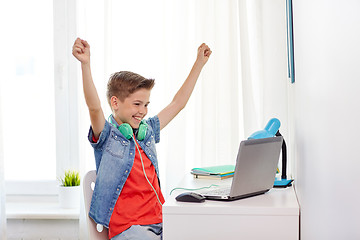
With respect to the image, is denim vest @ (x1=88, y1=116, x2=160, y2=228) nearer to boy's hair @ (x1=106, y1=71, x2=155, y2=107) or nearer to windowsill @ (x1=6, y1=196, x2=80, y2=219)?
boy's hair @ (x1=106, y1=71, x2=155, y2=107)

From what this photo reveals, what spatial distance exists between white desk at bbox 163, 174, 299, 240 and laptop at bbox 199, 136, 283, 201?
6cm

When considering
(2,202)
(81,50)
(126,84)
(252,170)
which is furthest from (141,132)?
(2,202)

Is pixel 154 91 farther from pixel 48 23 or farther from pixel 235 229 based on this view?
pixel 235 229

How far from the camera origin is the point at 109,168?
75.7 inches

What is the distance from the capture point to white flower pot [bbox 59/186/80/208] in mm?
3016

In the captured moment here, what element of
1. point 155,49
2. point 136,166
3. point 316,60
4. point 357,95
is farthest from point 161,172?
point 357,95

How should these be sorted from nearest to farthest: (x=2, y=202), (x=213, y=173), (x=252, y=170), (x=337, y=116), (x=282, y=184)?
(x=337, y=116)
(x=252, y=170)
(x=282, y=184)
(x=213, y=173)
(x=2, y=202)

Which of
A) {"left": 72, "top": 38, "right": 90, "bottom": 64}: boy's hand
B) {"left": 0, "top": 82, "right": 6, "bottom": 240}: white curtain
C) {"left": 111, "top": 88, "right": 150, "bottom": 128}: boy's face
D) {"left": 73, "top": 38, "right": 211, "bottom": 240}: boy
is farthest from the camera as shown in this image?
{"left": 0, "top": 82, "right": 6, "bottom": 240}: white curtain

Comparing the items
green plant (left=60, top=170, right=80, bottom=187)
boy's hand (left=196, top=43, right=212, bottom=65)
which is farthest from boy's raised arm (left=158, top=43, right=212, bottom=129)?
green plant (left=60, top=170, right=80, bottom=187)

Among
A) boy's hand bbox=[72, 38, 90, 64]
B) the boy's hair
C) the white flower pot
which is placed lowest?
the white flower pot

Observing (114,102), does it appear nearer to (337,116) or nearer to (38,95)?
(38,95)

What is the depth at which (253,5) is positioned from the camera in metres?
2.77

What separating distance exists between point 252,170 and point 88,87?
637 mm

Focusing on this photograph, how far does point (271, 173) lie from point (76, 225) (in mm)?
1635
